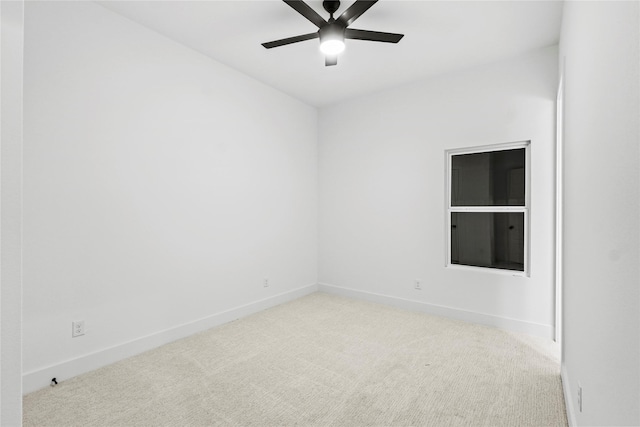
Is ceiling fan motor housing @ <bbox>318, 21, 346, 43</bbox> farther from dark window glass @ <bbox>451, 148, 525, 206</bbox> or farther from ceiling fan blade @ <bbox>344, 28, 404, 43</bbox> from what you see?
dark window glass @ <bbox>451, 148, 525, 206</bbox>

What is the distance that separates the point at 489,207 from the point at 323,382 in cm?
258

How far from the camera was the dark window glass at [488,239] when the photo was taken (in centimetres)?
337

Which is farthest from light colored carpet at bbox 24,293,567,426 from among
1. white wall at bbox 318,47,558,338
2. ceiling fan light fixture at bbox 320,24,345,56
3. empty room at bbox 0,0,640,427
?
ceiling fan light fixture at bbox 320,24,345,56

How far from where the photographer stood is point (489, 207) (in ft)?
11.6

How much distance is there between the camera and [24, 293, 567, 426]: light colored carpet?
1922 millimetres

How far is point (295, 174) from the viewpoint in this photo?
175 inches

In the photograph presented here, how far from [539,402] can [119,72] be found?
12.8ft

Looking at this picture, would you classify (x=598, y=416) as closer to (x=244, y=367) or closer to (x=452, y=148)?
(x=244, y=367)

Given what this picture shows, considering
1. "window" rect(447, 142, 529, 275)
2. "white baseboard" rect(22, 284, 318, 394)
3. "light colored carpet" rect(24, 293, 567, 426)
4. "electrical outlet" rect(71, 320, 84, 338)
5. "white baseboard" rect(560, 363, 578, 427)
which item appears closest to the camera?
"white baseboard" rect(560, 363, 578, 427)

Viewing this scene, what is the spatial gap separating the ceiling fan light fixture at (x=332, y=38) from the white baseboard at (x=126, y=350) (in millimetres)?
2807

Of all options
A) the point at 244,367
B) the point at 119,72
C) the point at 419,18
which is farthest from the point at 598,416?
the point at 119,72

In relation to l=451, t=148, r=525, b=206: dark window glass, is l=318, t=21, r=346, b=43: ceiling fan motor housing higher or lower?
higher

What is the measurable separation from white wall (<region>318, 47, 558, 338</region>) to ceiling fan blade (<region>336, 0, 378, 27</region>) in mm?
1823

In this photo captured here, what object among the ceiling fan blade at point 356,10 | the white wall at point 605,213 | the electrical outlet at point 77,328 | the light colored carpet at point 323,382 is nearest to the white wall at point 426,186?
the light colored carpet at point 323,382
